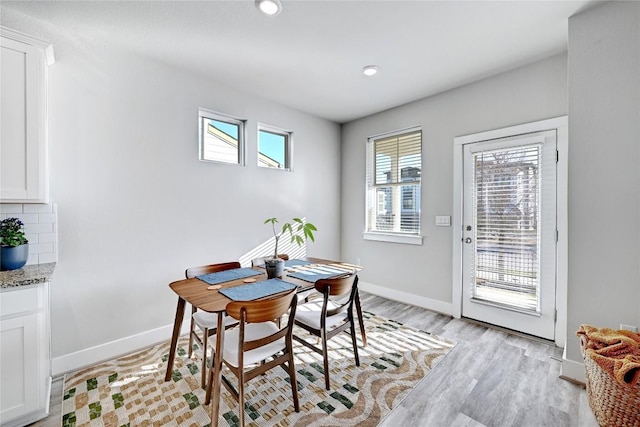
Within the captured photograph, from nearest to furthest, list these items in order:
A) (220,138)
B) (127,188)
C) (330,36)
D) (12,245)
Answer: (12,245) < (330,36) < (127,188) < (220,138)

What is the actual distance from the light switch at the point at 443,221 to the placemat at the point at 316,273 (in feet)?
4.82

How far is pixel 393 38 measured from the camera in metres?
2.21

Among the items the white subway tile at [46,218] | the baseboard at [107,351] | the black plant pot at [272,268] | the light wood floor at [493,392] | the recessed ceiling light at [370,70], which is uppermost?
the recessed ceiling light at [370,70]

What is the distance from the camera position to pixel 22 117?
5.69 feet

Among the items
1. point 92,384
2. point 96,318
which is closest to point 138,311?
point 96,318

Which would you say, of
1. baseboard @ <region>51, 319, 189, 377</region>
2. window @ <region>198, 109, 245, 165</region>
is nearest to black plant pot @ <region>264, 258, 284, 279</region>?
baseboard @ <region>51, 319, 189, 377</region>

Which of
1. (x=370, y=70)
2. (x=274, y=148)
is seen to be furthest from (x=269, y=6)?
(x=274, y=148)

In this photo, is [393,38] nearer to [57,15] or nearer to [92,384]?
[57,15]

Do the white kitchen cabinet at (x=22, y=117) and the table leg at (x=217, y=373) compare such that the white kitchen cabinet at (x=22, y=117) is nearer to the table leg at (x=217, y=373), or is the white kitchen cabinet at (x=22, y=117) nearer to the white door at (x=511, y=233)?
the table leg at (x=217, y=373)

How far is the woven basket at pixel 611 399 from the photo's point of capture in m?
1.36

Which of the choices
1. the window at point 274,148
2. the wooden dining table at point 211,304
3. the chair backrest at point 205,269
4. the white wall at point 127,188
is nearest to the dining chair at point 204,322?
the chair backrest at point 205,269

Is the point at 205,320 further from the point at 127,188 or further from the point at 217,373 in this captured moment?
the point at 127,188

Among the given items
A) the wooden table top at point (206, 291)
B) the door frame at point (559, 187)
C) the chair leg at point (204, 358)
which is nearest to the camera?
the wooden table top at point (206, 291)

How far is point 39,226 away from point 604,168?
409 cm
